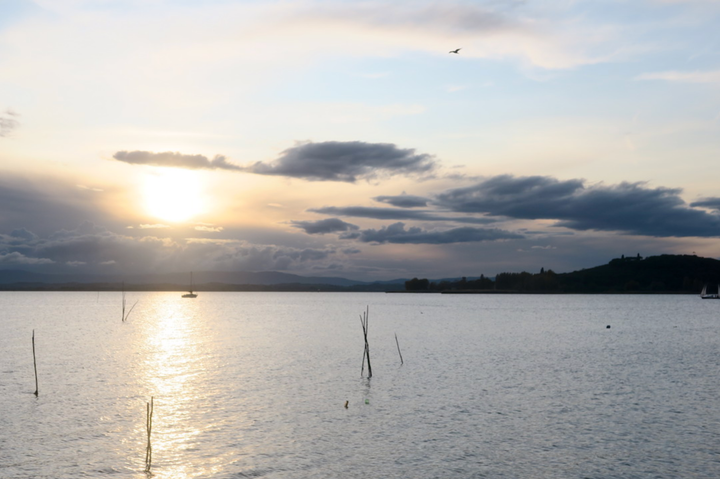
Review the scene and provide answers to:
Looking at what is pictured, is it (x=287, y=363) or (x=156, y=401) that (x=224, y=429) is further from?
(x=287, y=363)

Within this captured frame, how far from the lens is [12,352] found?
3164 inches

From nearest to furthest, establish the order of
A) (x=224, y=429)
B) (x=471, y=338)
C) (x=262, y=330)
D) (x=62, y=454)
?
1. (x=62, y=454)
2. (x=224, y=429)
3. (x=471, y=338)
4. (x=262, y=330)

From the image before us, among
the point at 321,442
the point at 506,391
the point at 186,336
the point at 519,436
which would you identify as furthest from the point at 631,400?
the point at 186,336

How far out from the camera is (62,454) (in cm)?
3152

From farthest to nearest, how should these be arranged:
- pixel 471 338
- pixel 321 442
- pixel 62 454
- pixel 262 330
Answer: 1. pixel 262 330
2. pixel 471 338
3. pixel 321 442
4. pixel 62 454

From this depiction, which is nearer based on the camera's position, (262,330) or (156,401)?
(156,401)

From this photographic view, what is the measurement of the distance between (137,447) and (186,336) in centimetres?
8340

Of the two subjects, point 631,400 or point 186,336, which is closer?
point 631,400

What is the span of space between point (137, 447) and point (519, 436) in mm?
23073

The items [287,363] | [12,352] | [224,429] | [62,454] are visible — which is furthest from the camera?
[12,352]

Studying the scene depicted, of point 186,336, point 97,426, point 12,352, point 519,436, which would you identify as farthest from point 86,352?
point 519,436

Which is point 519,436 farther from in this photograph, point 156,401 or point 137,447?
point 156,401

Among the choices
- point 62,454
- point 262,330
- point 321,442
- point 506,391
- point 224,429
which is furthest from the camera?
point 262,330

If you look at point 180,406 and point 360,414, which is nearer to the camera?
point 360,414
